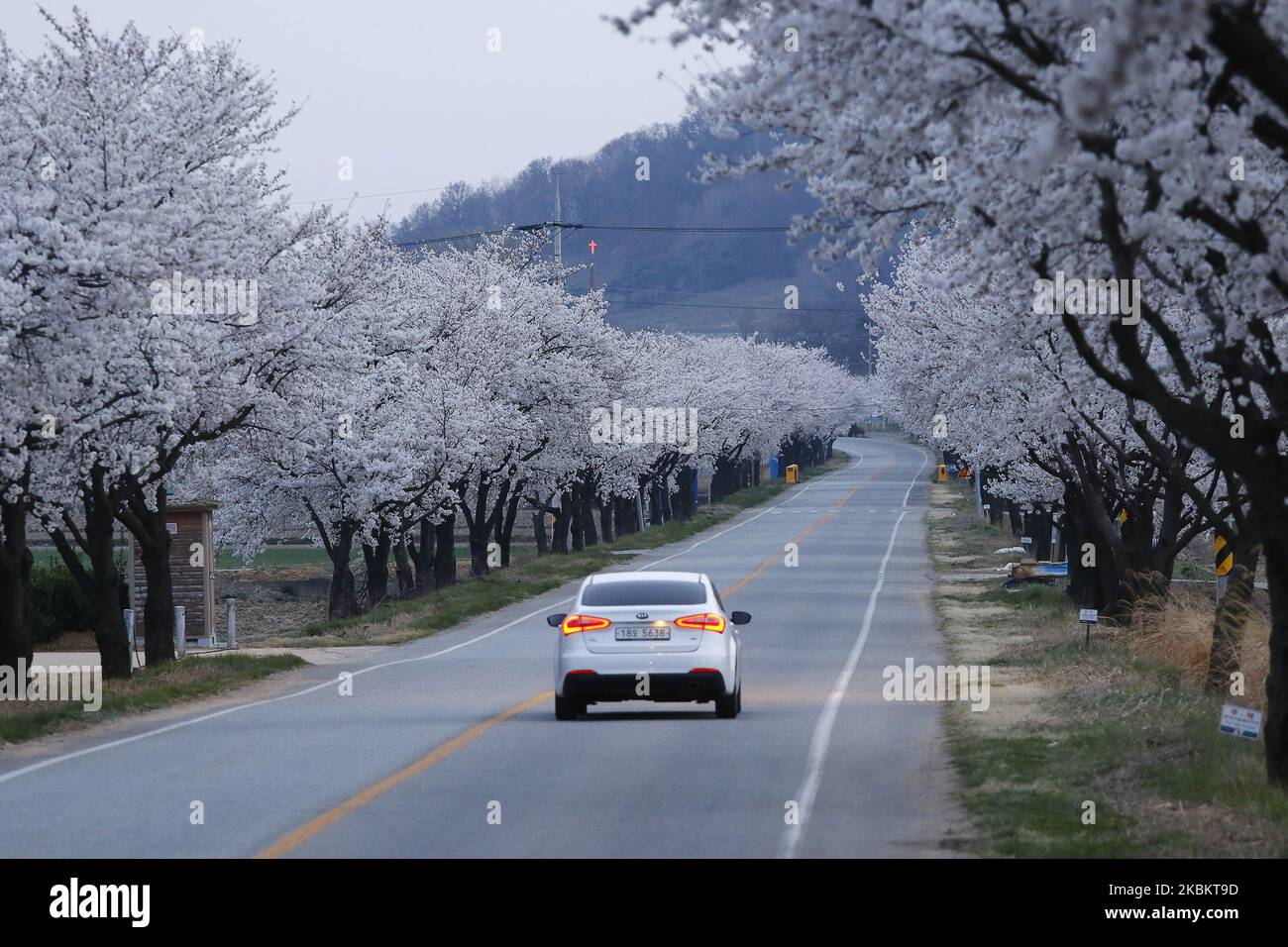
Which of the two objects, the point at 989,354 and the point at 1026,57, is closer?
the point at 1026,57

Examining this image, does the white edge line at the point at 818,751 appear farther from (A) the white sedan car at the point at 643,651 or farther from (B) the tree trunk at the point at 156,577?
(B) the tree trunk at the point at 156,577

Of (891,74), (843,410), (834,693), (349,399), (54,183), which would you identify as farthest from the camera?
(843,410)

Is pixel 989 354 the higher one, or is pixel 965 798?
pixel 989 354

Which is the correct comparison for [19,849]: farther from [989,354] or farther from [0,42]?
[989,354]

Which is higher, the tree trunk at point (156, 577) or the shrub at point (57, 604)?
the tree trunk at point (156, 577)

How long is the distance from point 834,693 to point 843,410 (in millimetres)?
147652

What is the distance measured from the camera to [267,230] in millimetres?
28547

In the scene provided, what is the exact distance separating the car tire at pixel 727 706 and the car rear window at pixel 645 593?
106 centimetres

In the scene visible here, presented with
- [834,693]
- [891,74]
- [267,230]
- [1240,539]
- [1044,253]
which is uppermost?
[267,230]

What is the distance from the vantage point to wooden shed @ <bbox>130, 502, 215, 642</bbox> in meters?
38.4

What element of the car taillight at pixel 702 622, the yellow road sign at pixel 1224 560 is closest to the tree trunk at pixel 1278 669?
the car taillight at pixel 702 622

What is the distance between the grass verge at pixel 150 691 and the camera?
1952cm

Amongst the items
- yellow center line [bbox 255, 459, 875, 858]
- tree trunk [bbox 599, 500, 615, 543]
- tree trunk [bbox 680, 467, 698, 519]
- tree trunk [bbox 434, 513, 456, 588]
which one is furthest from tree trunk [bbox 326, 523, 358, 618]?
tree trunk [bbox 680, 467, 698, 519]
